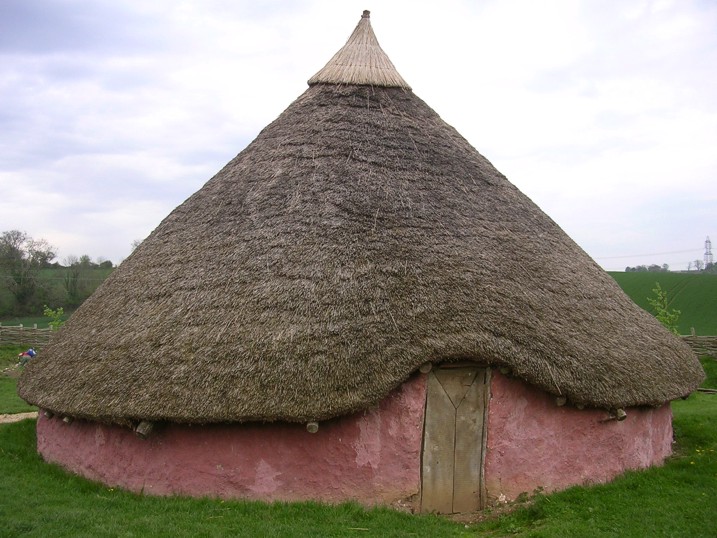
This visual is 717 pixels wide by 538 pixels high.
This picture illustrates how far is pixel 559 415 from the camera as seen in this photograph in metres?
10.4

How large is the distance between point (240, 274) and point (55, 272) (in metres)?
54.2

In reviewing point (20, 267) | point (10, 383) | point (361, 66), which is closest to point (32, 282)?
point (20, 267)

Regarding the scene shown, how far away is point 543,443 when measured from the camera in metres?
10.3

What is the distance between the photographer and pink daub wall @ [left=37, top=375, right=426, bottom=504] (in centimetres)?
957

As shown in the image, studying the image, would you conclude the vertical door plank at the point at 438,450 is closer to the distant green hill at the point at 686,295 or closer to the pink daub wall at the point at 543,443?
the pink daub wall at the point at 543,443

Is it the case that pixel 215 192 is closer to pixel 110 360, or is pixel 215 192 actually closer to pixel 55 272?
pixel 110 360

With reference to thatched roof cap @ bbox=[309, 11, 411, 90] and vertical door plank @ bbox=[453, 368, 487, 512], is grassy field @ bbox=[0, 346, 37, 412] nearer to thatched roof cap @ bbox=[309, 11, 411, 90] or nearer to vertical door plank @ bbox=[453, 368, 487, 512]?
thatched roof cap @ bbox=[309, 11, 411, 90]

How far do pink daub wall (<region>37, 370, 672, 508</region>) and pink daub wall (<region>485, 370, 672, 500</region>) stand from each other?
0.6 inches

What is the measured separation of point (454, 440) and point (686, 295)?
41.1 meters

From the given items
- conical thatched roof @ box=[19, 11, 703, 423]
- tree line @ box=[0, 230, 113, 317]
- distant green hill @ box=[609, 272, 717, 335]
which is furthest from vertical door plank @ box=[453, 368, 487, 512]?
tree line @ box=[0, 230, 113, 317]

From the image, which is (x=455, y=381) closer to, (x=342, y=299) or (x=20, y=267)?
(x=342, y=299)

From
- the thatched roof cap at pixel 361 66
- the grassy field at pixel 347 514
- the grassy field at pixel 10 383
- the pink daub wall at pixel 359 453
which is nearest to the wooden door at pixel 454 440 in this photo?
the pink daub wall at pixel 359 453

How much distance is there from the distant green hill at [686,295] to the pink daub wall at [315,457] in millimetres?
29146

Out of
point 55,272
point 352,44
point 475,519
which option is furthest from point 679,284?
point 55,272
